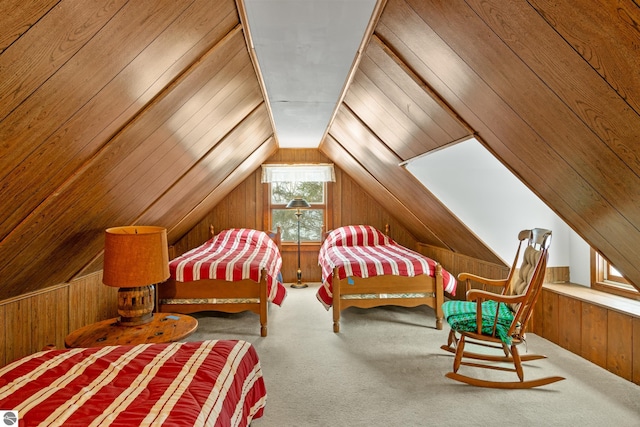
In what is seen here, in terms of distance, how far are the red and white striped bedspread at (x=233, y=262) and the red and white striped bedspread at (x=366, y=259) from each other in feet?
1.91

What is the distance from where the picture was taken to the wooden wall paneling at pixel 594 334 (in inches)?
109

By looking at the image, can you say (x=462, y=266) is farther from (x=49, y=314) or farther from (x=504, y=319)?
(x=49, y=314)

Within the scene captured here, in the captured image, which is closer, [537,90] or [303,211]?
[537,90]

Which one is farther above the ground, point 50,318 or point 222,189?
point 222,189

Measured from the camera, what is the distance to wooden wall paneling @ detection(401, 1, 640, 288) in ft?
5.10

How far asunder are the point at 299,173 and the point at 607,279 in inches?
157

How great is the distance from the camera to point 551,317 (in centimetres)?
333

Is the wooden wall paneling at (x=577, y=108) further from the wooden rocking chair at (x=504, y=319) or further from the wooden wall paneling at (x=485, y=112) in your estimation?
the wooden rocking chair at (x=504, y=319)

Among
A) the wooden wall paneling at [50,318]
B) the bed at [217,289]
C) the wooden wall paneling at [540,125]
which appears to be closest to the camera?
the wooden wall paneling at [540,125]

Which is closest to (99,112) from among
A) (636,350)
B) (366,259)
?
(366,259)

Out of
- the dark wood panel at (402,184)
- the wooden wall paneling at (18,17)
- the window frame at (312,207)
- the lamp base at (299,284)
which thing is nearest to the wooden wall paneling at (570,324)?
the dark wood panel at (402,184)

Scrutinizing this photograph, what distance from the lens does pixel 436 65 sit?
1.97 m

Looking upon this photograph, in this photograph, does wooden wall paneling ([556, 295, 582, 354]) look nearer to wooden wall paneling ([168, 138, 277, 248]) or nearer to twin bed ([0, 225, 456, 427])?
twin bed ([0, 225, 456, 427])

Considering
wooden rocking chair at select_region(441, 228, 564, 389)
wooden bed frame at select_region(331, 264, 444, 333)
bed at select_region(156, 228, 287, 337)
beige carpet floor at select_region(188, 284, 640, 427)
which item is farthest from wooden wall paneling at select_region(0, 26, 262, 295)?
wooden rocking chair at select_region(441, 228, 564, 389)
